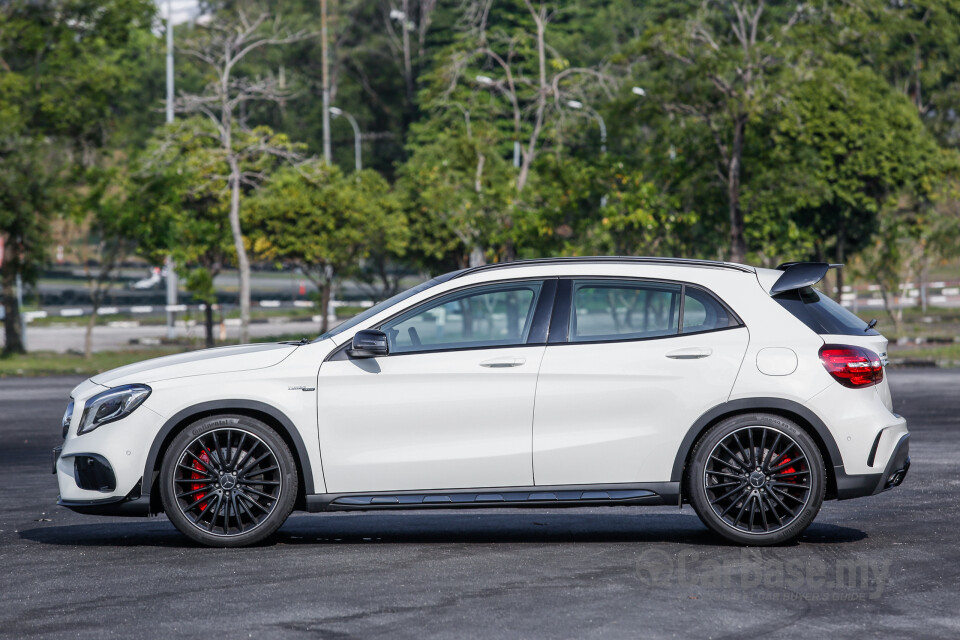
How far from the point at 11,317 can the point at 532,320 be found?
2619 centimetres

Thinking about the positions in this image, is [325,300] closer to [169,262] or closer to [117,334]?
[169,262]

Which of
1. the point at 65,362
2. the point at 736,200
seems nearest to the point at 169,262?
the point at 65,362

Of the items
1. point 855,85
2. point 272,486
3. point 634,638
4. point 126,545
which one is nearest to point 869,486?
point 634,638

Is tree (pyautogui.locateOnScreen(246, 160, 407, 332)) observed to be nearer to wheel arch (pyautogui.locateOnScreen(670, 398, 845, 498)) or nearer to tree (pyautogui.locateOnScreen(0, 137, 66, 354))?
tree (pyautogui.locateOnScreen(0, 137, 66, 354))

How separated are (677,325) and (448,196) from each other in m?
26.3

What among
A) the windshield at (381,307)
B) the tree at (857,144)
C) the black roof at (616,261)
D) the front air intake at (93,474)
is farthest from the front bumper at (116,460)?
the tree at (857,144)

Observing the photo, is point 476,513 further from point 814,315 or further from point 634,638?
point 634,638

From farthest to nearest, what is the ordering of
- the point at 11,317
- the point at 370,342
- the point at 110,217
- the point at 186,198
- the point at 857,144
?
the point at 186,198, the point at 857,144, the point at 11,317, the point at 110,217, the point at 370,342

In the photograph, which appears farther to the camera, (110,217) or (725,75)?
(110,217)

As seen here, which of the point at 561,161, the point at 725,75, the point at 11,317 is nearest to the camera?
the point at 725,75

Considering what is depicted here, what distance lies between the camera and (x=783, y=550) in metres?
7.31

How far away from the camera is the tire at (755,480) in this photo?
7309mm

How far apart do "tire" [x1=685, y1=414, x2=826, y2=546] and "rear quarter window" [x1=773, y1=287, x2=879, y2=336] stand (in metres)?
0.62

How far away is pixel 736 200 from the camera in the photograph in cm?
2853
